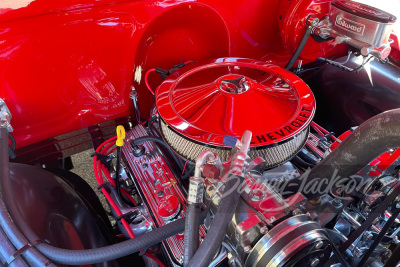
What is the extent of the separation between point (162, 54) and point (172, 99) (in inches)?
13.8

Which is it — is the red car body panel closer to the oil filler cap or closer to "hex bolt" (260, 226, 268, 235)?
the oil filler cap

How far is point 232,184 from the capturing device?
0.58 meters

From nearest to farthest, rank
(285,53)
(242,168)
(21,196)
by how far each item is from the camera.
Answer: (242,168) < (21,196) < (285,53)

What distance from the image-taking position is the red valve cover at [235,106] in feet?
2.58

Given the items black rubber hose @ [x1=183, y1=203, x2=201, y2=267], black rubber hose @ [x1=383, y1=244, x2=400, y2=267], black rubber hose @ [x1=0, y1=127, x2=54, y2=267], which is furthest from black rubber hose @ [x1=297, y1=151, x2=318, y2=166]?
black rubber hose @ [x1=0, y1=127, x2=54, y2=267]

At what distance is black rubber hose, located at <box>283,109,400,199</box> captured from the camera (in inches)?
23.2

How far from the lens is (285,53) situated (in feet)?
Result: 4.60

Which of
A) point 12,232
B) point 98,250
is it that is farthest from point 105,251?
point 12,232

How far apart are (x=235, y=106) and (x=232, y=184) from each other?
31cm

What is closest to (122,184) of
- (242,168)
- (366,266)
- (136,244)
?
(136,244)

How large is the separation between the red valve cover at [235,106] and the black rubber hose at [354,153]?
0.35ft

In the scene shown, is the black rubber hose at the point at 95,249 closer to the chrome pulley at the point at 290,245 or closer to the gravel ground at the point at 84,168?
the chrome pulley at the point at 290,245

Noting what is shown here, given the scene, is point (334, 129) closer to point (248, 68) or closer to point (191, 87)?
point (248, 68)

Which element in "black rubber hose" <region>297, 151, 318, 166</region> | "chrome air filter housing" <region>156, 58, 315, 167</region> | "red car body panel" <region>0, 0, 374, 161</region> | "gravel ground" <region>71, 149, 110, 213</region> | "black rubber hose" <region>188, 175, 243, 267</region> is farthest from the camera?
"gravel ground" <region>71, 149, 110, 213</region>
